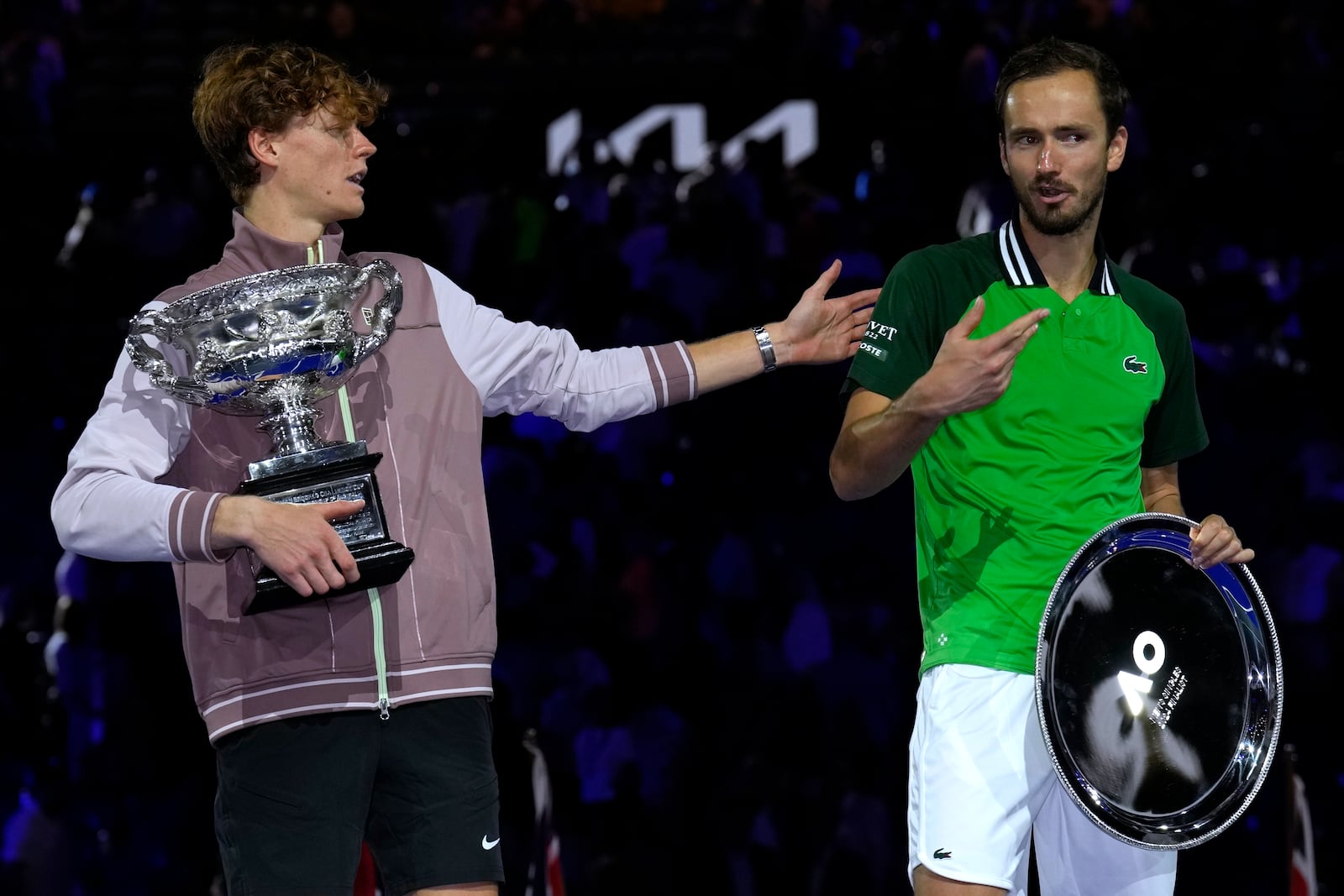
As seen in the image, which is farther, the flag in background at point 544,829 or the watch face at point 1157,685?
the flag in background at point 544,829

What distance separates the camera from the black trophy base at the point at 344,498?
2.24 metres

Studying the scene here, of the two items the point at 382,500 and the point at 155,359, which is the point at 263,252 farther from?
the point at 382,500

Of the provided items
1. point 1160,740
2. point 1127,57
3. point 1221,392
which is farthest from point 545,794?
point 1127,57

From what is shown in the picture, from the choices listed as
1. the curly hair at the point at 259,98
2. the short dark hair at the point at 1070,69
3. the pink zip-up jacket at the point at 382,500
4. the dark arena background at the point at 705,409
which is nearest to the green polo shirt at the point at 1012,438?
the short dark hair at the point at 1070,69

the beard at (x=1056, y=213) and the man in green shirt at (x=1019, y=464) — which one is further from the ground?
the beard at (x=1056, y=213)

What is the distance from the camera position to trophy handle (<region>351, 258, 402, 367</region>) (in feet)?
7.80

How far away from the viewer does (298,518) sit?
2.18 m

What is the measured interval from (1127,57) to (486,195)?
3.08 meters

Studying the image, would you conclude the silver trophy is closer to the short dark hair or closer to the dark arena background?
the short dark hair

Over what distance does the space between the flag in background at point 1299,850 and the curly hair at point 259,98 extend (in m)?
2.85

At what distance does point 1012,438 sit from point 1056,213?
40 centimetres

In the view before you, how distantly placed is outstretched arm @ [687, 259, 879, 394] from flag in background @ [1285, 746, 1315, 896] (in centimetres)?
201

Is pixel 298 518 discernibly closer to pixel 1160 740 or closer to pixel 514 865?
pixel 1160 740

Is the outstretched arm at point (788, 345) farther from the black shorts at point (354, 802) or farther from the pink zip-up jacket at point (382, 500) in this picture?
the black shorts at point (354, 802)
